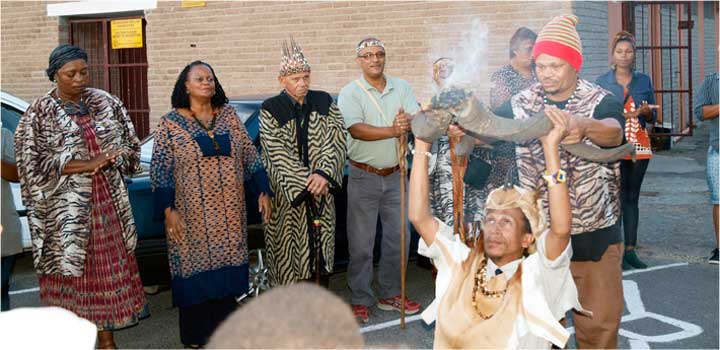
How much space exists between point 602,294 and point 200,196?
2599 mm

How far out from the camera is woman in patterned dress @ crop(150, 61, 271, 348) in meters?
5.50

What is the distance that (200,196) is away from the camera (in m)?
5.55

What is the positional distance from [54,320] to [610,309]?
2884mm

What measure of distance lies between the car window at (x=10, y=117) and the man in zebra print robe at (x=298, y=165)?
2.62m

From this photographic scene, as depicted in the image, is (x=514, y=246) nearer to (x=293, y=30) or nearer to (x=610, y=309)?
(x=610, y=309)

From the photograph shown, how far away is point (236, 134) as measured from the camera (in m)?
5.68

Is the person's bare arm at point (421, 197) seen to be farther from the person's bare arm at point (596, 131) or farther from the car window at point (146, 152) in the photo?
the car window at point (146, 152)

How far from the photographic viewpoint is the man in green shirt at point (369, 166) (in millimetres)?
6211

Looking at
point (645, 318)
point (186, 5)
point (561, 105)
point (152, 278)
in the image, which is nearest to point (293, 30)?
point (186, 5)

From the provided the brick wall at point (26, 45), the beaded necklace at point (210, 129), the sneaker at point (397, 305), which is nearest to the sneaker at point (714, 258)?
the sneaker at point (397, 305)

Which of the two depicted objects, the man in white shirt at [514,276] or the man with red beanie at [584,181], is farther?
the man with red beanie at [584,181]

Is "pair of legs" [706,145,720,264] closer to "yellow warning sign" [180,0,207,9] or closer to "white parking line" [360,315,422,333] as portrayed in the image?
"white parking line" [360,315,422,333]

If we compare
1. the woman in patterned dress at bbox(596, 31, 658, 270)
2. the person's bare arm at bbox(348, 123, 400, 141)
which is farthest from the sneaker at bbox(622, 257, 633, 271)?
the person's bare arm at bbox(348, 123, 400, 141)

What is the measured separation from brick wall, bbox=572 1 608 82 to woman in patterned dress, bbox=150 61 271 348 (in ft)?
18.7
